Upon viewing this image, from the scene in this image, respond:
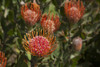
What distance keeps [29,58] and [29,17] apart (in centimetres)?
30

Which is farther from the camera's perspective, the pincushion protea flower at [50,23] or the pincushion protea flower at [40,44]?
the pincushion protea flower at [50,23]

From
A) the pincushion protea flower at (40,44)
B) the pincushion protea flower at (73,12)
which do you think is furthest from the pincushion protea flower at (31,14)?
the pincushion protea flower at (73,12)

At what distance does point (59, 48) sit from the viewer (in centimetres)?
133

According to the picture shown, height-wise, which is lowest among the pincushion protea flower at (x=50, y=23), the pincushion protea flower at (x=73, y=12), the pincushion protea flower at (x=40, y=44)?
the pincushion protea flower at (x=40, y=44)

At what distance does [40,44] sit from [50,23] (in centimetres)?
20

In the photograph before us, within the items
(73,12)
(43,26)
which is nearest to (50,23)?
(43,26)

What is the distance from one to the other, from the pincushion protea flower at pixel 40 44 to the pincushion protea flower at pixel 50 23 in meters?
0.05

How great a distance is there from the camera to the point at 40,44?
47.3 inches

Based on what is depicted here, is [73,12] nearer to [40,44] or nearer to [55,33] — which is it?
[55,33]

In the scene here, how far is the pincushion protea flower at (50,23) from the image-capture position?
128 centimetres

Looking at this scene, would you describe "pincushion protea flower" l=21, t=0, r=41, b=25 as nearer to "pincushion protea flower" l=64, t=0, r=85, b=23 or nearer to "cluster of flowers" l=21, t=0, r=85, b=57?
"cluster of flowers" l=21, t=0, r=85, b=57

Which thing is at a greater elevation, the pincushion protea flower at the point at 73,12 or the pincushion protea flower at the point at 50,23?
the pincushion protea flower at the point at 73,12

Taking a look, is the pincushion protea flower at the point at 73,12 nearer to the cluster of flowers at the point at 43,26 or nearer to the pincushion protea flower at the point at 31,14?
the cluster of flowers at the point at 43,26

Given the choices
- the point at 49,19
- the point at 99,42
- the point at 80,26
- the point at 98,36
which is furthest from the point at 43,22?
the point at 99,42
